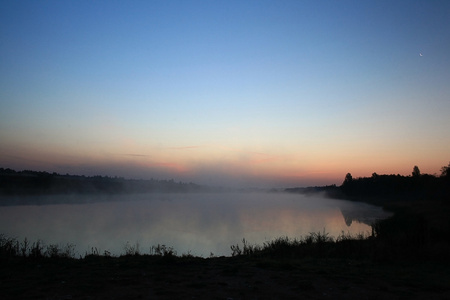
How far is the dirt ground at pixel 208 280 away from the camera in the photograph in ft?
21.4

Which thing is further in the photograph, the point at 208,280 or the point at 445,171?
the point at 445,171

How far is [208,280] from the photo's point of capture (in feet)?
25.8

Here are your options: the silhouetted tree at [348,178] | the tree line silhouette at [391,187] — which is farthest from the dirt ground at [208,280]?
the silhouetted tree at [348,178]

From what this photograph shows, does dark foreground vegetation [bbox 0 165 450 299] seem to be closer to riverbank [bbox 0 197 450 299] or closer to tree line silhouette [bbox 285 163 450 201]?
riverbank [bbox 0 197 450 299]

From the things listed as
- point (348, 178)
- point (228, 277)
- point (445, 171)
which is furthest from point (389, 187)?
point (228, 277)

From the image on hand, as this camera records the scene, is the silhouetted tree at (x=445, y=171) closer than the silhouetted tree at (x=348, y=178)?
Yes

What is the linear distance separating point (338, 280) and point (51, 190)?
9429 centimetres

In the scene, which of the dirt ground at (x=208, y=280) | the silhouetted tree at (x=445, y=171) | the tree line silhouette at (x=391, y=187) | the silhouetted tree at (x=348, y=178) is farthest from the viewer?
the silhouetted tree at (x=348, y=178)

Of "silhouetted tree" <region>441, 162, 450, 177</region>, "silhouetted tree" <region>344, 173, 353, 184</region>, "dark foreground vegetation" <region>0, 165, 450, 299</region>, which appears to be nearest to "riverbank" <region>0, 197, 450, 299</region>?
"dark foreground vegetation" <region>0, 165, 450, 299</region>

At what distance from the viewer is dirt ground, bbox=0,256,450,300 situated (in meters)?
6.52

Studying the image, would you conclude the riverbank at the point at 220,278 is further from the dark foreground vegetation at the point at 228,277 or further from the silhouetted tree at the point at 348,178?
the silhouetted tree at the point at 348,178

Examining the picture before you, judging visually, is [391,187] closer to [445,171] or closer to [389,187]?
[389,187]

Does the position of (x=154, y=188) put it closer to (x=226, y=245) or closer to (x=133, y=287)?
(x=226, y=245)

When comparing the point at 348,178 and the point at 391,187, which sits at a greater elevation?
the point at 348,178
